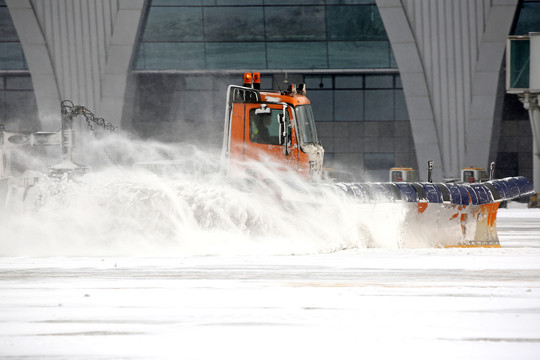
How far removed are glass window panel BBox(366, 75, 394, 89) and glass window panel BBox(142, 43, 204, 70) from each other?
24.4 ft

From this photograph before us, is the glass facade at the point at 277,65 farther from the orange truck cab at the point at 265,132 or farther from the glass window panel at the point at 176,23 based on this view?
the orange truck cab at the point at 265,132

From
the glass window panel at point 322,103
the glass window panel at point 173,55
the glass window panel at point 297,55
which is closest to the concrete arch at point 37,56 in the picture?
the glass window panel at point 173,55

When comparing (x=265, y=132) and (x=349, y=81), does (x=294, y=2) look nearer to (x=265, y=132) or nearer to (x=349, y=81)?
(x=349, y=81)

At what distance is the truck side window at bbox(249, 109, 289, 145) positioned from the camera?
12.4 m

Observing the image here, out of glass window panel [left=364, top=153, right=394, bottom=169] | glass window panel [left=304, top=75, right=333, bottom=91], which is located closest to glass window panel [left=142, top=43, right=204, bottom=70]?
glass window panel [left=304, top=75, right=333, bottom=91]

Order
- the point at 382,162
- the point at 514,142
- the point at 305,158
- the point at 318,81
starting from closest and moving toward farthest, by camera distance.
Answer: the point at 305,158, the point at 318,81, the point at 514,142, the point at 382,162

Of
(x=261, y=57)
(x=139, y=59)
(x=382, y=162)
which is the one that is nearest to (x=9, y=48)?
(x=139, y=59)

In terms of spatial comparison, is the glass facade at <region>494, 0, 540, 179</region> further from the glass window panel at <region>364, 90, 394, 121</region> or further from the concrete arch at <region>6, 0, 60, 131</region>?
the concrete arch at <region>6, 0, 60, 131</region>

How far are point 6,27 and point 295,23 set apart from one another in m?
12.6

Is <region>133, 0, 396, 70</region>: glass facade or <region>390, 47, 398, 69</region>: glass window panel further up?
<region>133, 0, 396, 70</region>: glass facade

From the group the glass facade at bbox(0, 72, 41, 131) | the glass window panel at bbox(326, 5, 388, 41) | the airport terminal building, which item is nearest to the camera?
the airport terminal building

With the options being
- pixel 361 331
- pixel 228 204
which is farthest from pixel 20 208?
pixel 361 331

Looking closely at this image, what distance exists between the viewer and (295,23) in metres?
34.8

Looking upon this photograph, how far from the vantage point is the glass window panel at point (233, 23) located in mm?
34781
